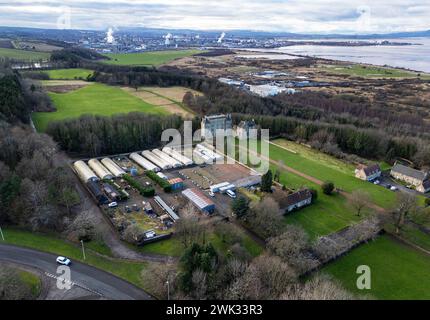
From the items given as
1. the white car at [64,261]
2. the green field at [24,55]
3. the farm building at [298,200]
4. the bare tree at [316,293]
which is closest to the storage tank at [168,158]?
the farm building at [298,200]

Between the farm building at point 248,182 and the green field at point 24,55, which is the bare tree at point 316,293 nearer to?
the farm building at point 248,182

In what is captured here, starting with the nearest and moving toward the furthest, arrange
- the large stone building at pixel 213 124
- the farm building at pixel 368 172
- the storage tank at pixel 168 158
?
the farm building at pixel 368 172, the storage tank at pixel 168 158, the large stone building at pixel 213 124

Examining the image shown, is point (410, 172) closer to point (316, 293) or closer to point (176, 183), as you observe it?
point (176, 183)

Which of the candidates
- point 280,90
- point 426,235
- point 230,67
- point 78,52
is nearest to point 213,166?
point 426,235

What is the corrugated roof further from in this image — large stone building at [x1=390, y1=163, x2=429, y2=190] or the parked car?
large stone building at [x1=390, y1=163, x2=429, y2=190]

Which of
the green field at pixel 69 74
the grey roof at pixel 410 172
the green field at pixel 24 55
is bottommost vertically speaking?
the grey roof at pixel 410 172

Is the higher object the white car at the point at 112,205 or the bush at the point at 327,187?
the bush at the point at 327,187

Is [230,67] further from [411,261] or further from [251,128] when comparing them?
[411,261]

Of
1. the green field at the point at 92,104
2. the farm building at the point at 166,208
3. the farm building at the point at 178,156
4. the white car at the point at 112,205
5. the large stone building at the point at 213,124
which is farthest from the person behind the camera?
the green field at the point at 92,104
